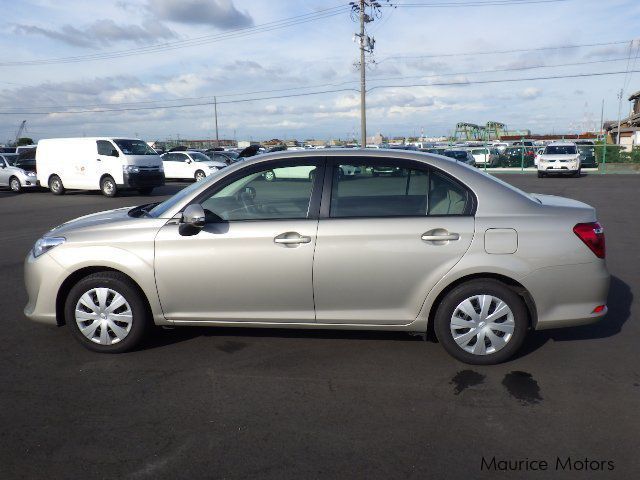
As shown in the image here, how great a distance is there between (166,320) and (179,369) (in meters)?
0.43

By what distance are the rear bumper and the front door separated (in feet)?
5.50

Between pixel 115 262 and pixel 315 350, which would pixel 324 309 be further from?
pixel 115 262

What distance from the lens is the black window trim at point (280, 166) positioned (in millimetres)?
4176

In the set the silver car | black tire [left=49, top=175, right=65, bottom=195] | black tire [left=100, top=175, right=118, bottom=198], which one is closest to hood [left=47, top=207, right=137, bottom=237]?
the silver car

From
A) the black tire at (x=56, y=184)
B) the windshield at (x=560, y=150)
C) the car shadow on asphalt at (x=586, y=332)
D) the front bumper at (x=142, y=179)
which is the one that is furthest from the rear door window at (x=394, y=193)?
the windshield at (x=560, y=150)

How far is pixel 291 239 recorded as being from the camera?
4.07 metres

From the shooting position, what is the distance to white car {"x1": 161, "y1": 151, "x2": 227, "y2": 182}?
27156 mm

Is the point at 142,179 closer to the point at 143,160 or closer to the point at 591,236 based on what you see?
the point at 143,160

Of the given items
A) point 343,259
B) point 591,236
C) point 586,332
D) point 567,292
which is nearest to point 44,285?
point 343,259

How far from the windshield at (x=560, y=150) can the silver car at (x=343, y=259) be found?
2570 cm

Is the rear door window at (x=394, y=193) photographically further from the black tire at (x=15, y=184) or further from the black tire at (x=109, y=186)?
the black tire at (x=15, y=184)

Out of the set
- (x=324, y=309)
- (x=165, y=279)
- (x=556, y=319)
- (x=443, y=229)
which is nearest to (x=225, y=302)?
(x=165, y=279)

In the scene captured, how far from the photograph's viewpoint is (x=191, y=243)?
13.7 feet

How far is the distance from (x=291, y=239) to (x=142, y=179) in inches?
652
